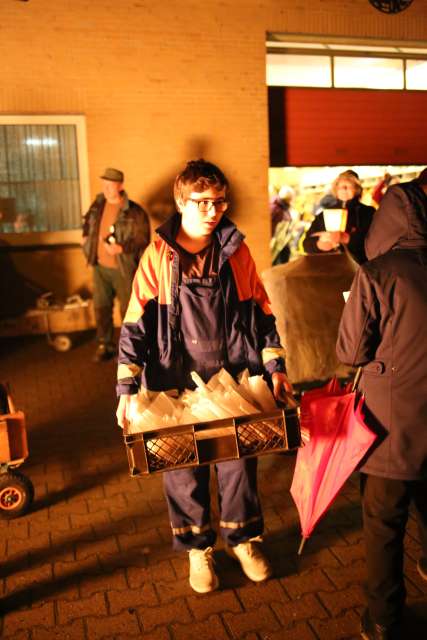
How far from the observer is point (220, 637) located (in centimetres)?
313

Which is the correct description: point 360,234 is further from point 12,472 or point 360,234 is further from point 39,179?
point 39,179

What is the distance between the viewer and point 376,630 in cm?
298

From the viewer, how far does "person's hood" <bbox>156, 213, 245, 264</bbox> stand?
3223 mm

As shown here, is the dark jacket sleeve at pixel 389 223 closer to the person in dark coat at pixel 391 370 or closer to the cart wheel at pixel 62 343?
the person in dark coat at pixel 391 370

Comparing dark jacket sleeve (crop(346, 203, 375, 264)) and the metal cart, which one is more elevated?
dark jacket sleeve (crop(346, 203, 375, 264))

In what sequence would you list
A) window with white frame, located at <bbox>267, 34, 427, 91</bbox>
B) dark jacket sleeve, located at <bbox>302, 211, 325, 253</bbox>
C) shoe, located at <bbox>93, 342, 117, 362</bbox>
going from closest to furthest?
dark jacket sleeve, located at <bbox>302, 211, 325, 253</bbox>
shoe, located at <bbox>93, 342, 117, 362</bbox>
window with white frame, located at <bbox>267, 34, 427, 91</bbox>

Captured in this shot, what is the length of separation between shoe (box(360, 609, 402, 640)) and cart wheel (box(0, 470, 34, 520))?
2.30m

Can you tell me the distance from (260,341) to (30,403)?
4044mm

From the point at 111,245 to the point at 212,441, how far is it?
572 centimetres

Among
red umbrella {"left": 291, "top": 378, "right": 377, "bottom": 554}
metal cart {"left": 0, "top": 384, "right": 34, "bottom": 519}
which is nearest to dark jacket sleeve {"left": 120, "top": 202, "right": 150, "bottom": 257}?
metal cart {"left": 0, "top": 384, "right": 34, "bottom": 519}

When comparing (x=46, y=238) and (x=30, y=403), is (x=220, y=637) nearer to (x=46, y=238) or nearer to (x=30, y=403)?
(x=30, y=403)

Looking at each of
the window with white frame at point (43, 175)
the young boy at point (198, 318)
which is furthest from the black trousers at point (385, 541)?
the window with white frame at point (43, 175)

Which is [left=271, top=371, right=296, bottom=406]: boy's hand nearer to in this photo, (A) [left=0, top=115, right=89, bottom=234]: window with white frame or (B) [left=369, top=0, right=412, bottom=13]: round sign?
(A) [left=0, top=115, right=89, bottom=234]: window with white frame

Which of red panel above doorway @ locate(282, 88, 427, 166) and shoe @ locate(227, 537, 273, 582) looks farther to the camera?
red panel above doorway @ locate(282, 88, 427, 166)
